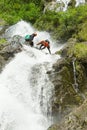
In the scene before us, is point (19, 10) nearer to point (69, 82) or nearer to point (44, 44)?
point (44, 44)

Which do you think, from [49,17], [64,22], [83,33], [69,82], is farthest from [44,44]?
[49,17]

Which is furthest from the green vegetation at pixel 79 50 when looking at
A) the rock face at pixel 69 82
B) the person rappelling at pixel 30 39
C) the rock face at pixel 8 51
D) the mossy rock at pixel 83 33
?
the person rappelling at pixel 30 39

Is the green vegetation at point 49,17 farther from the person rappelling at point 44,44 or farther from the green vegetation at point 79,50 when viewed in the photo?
the green vegetation at point 79,50

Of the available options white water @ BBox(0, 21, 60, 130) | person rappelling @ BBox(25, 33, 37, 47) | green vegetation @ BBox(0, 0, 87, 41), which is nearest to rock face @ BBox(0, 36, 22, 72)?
white water @ BBox(0, 21, 60, 130)

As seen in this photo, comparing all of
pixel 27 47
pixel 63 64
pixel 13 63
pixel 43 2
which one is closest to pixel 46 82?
pixel 63 64

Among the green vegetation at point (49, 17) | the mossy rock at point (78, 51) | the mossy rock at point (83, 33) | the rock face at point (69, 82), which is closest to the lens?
the rock face at point (69, 82)

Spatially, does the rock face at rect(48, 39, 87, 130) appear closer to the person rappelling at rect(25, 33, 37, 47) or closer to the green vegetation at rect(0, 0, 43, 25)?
the person rappelling at rect(25, 33, 37, 47)

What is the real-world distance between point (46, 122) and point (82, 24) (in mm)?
12500

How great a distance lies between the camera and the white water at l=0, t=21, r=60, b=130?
2228cm

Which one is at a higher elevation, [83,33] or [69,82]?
[83,33]

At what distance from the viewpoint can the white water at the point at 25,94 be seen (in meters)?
22.3

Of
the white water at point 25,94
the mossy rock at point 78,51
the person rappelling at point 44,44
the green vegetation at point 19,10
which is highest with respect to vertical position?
the green vegetation at point 19,10

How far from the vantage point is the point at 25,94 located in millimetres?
23734

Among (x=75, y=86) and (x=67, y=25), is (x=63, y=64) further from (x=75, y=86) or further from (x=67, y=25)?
(x=67, y=25)
